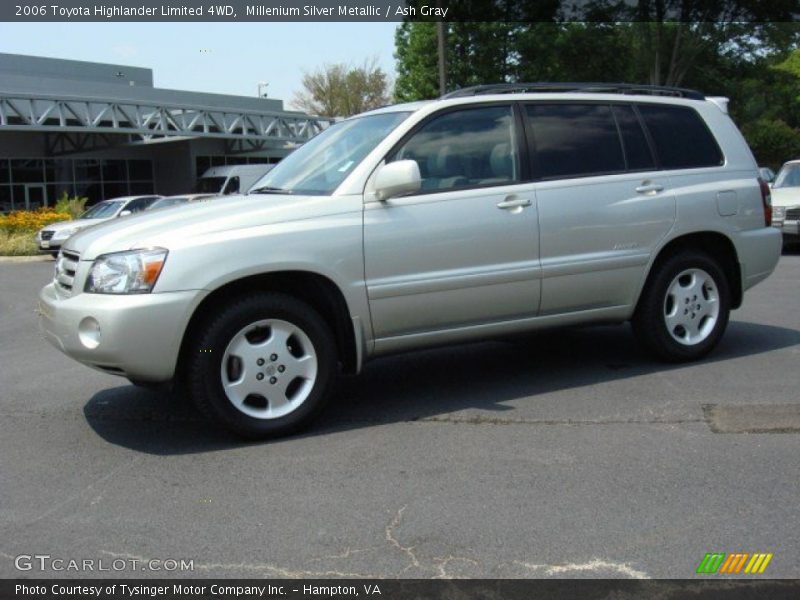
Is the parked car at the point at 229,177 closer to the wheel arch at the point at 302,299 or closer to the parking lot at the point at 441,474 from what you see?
the parking lot at the point at 441,474

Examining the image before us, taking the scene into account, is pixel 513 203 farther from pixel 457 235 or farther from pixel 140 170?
pixel 140 170

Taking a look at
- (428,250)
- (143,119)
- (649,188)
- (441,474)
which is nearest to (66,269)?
(428,250)

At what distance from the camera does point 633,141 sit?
6059 mm

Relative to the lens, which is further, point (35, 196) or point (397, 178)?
point (35, 196)

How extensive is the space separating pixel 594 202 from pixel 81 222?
55.1 ft

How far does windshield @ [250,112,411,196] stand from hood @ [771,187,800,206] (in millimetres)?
11491

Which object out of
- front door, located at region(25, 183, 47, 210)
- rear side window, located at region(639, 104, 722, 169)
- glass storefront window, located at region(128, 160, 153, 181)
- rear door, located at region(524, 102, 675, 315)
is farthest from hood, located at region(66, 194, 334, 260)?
glass storefront window, located at region(128, 160, 153, 181)

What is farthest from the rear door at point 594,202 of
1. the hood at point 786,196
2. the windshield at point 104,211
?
Result: the windshield at point 104,211

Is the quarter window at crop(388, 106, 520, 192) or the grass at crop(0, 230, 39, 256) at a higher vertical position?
the quarter window at crop(388, 106, 520, 192)

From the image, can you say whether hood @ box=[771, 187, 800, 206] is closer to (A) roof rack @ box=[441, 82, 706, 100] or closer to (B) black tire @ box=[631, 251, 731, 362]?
(A) roof rack @ box=[441, 82, 706, 100]

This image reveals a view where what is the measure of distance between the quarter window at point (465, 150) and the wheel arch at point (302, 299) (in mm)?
886

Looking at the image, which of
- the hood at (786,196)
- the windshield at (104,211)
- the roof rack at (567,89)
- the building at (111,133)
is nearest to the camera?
the roof rack at (567,89)

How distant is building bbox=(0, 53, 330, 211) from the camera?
117ft

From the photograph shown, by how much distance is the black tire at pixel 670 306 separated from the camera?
6062mm
